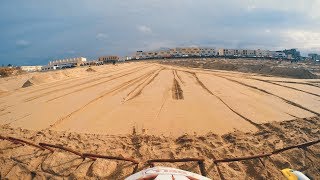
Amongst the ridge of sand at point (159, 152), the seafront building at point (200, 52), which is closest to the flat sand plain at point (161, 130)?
the ridge of sand at point (159, 152)

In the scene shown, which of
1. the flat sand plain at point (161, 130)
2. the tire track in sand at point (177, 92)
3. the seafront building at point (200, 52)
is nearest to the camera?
the flat sand plain at point (161, 130)

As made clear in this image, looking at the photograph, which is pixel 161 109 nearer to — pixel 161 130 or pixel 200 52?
pixel 161 130

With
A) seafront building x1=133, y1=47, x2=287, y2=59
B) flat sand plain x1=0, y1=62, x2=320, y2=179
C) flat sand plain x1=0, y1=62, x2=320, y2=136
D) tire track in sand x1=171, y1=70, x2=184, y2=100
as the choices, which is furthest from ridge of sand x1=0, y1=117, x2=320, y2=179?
seafront building x1=133, y1=47, x2=287, y2=59

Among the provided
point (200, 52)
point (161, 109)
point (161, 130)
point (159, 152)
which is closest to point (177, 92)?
point (161, 109)

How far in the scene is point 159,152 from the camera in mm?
7859

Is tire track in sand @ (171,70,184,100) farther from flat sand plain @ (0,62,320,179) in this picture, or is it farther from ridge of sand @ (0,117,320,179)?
ridge of sand @ (0,117,320,179)

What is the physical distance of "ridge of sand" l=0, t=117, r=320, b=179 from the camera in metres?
6.99

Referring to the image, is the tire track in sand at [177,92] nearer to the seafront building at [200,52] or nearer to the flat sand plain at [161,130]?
the flat sand plain at [161,130]

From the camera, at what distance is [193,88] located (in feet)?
56.6

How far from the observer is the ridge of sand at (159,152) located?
6.99 metres

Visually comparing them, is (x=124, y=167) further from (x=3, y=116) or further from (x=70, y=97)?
(x=70, y=97)

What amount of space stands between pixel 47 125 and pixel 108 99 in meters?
4.20

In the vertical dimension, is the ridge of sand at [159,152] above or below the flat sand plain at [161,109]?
below

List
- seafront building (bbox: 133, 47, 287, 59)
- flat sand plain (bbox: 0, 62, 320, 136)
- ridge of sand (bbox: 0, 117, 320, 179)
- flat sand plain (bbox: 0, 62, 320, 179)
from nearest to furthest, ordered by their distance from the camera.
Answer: ridge of sand (bbox: 0, 117, 320, 179)
flat sand plain (bbox: 0, 62, 320, 179)
flat sand plain (bbox: 0, 62, 320, 136)
seafront building (bbox: 133, 47, 287, 59)
